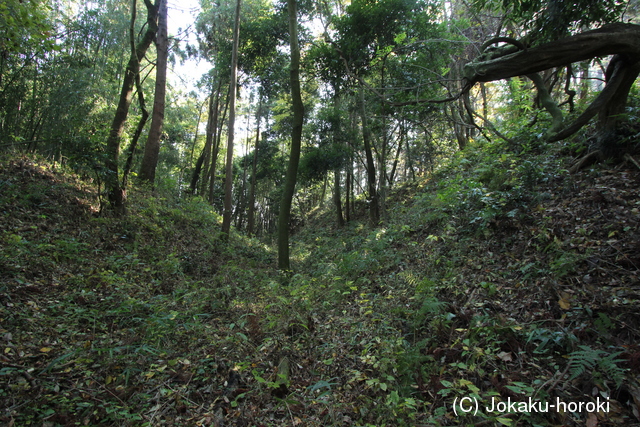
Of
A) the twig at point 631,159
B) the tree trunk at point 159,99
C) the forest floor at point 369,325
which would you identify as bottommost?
the forest floor at point 369,325

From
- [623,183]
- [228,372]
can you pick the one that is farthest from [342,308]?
[623,183]

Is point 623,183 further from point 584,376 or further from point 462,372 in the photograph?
point 462,372

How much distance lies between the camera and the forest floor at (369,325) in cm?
273

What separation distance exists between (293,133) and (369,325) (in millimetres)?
5880

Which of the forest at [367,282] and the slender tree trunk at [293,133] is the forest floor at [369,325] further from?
the slender tree trunk at [293,133]

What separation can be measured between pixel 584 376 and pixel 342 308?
343 centimetres

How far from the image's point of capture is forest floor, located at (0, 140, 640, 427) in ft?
8.97

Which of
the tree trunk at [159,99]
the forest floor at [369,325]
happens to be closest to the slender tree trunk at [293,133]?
the forest floor at [369,325]

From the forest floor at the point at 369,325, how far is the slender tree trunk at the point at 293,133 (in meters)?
2.04

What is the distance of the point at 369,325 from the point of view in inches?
176

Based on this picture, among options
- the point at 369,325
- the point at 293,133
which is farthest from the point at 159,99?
the point at 369,325

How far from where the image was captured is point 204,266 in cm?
816

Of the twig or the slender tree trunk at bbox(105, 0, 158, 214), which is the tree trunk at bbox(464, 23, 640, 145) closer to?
the twig

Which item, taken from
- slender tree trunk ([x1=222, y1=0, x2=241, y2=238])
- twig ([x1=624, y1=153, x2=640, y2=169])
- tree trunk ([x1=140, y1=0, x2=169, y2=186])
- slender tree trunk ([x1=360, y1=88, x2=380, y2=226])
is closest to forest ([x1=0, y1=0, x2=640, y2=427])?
twig ([x1=624, y1=153, x2=640, y2=169])
